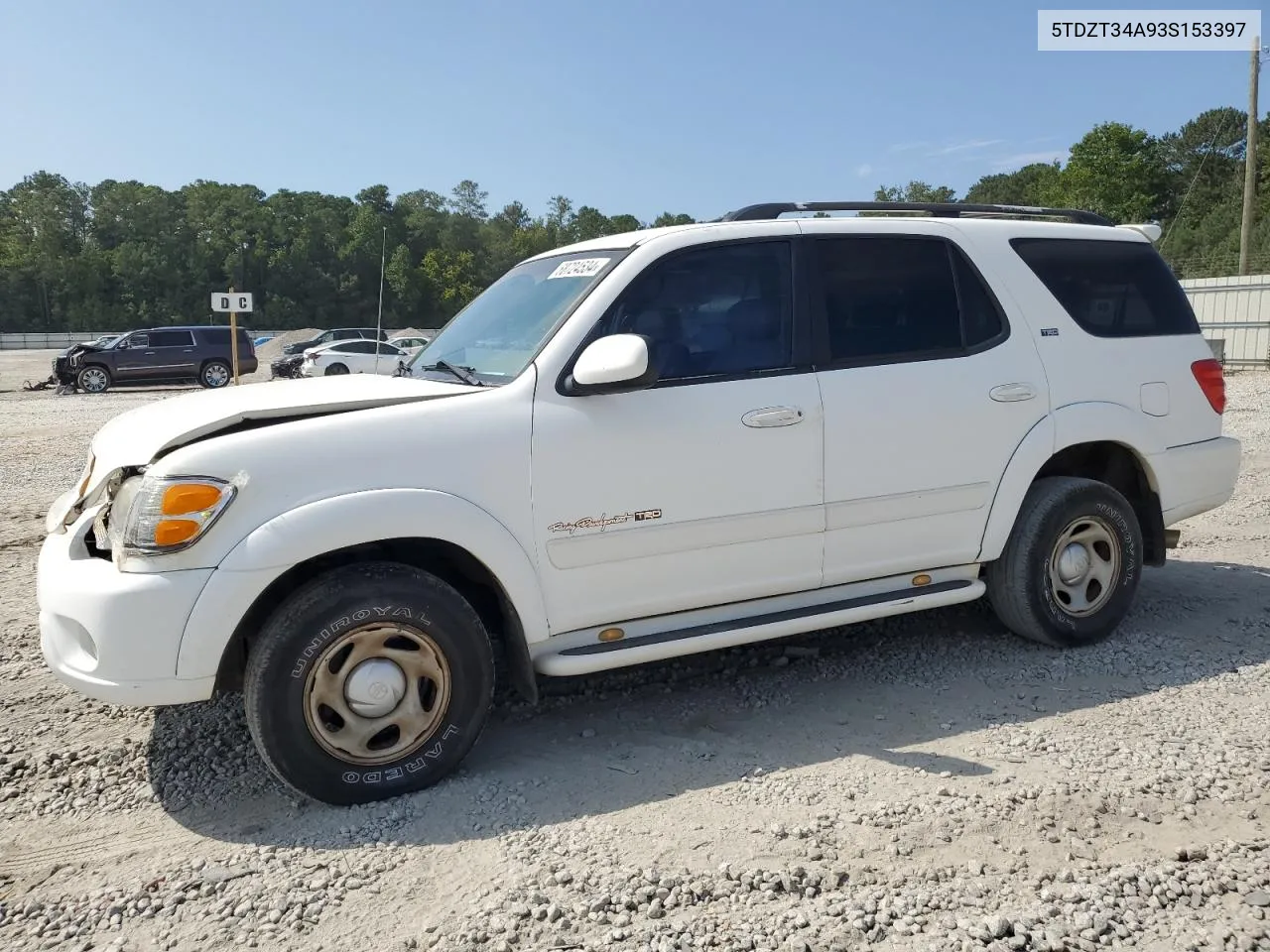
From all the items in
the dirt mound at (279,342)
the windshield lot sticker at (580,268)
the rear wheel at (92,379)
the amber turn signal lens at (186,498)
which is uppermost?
the dirt mound at (279,342)

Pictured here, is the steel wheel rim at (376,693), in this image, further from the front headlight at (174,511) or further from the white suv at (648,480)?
the front headlight at (174,511)

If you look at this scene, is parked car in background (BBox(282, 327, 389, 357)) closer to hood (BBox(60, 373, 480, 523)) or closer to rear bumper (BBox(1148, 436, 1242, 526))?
hood (BBox(60, 373, 480, 523))

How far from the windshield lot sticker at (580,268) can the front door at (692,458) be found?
0.21m

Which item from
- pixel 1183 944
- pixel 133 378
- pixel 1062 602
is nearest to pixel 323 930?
pixel 1183 944

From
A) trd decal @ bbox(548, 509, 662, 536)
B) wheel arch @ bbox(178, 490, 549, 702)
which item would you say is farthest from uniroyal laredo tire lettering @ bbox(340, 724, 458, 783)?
trd decal @ bbox(548, 509, 662, 536)

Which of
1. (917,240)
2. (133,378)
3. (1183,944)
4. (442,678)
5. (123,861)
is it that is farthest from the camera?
(133,378)

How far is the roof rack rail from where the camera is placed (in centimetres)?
451

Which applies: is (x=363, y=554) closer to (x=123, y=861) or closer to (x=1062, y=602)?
(x=123, y=861)

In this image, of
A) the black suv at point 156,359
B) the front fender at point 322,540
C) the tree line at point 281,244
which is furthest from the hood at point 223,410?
the tree line at point 281,244

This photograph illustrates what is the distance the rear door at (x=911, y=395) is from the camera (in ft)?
13.7

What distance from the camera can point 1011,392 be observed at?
14.9 ft

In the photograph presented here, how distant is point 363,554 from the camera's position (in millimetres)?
3604

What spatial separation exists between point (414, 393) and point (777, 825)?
1956 mm

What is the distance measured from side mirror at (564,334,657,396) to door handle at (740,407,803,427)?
44cm
